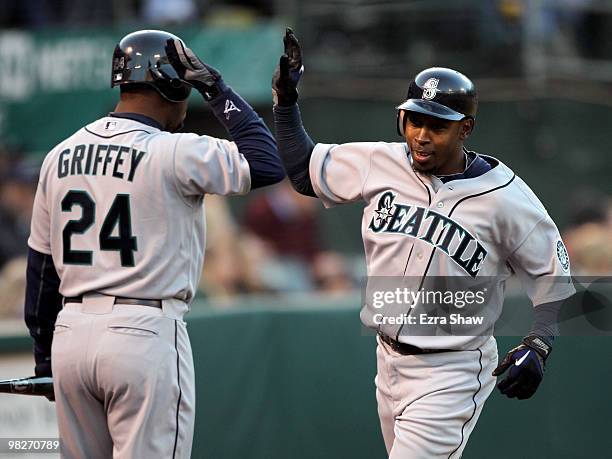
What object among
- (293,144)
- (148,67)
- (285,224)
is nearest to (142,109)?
(148,67)

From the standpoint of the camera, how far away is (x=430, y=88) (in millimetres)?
4520

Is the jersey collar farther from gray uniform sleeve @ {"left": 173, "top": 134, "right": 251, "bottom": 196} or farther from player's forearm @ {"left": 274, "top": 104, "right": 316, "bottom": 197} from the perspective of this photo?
player's forearm @ {"left": 274, "top": 104, "right": 316, "bottom": 197}

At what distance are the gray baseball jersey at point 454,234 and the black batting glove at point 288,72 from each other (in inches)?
17.2

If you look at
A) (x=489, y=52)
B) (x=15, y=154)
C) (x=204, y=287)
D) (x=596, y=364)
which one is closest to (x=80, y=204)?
(x=596, y=364)

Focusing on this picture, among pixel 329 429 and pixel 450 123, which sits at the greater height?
pixel 450 123

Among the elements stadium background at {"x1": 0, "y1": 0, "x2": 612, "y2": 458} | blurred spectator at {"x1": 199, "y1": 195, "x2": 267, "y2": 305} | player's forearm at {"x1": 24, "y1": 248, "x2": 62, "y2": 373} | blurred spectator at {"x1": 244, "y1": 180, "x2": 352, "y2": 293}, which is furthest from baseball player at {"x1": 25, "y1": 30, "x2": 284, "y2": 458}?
blurred spectator at {"x1": 244, "y1": 180, "x2": 352, "y2": 293}

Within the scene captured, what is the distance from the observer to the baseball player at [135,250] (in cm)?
407

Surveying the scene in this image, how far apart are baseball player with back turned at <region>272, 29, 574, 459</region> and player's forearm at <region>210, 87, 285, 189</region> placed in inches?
11.5

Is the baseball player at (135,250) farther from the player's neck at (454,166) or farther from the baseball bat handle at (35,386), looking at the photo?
the player's neck at (454,166)

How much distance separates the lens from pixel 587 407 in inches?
249

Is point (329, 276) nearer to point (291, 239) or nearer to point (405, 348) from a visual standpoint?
point (291, 239)

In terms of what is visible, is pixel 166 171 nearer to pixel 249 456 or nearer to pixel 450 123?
pixel 450 123

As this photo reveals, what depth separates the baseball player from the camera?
13.4 ft

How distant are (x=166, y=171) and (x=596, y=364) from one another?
10.5ft
